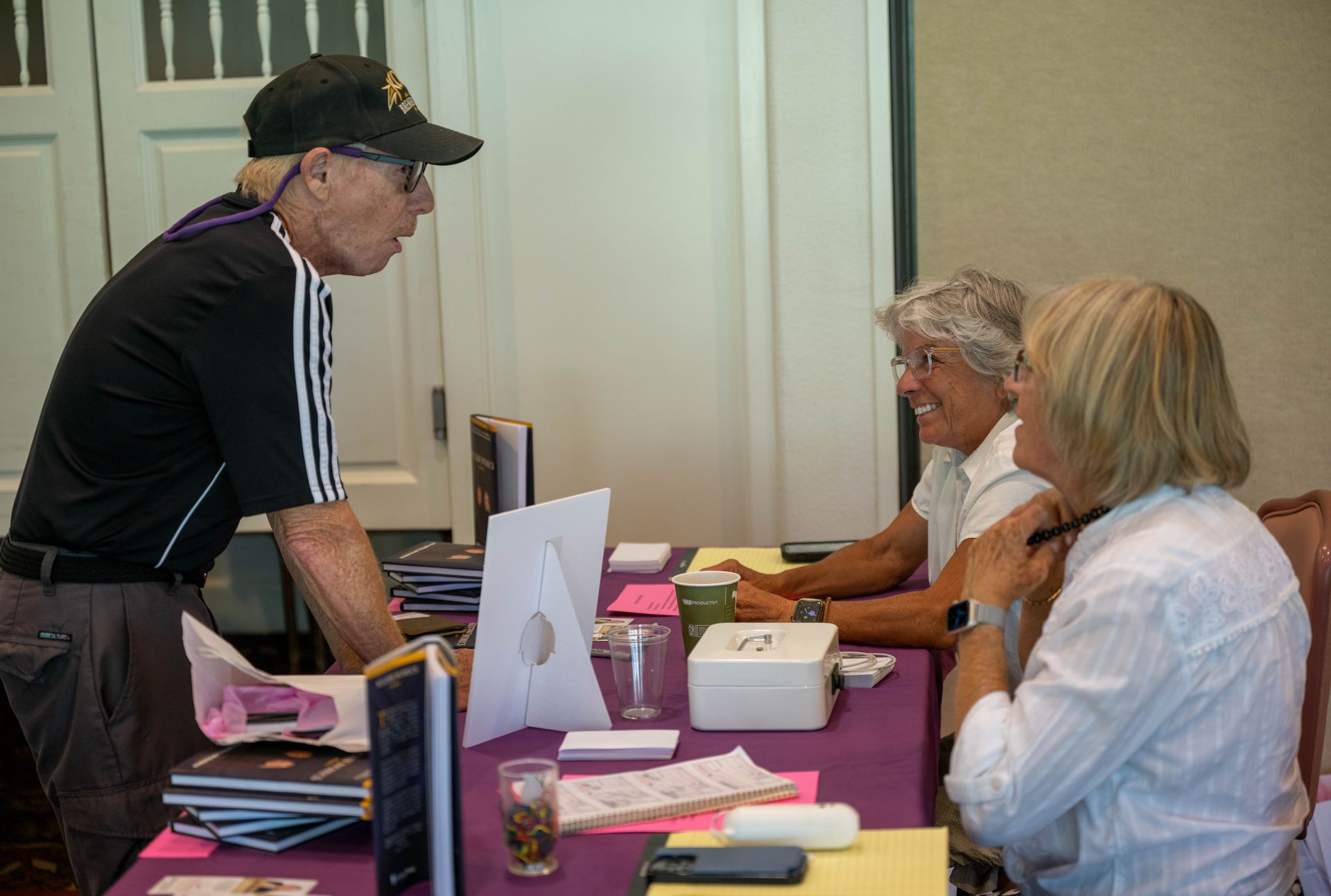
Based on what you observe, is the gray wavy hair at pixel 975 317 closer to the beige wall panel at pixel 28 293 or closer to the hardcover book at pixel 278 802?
the hardcover book at pixel 278 802

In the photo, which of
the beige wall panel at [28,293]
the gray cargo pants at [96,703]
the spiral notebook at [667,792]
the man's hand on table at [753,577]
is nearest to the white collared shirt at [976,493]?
the man's hand on table at [753,577]

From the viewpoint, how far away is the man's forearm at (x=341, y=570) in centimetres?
168

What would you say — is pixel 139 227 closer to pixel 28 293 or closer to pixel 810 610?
pixel 28 293

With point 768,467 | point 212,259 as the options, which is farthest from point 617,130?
point 212,259

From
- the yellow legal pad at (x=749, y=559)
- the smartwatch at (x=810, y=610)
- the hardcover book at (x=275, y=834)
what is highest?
the smartwatch at (x=810, y=610)

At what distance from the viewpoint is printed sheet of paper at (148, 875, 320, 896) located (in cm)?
120

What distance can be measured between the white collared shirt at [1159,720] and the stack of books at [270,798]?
2.14 ft

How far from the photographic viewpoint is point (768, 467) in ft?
11.3

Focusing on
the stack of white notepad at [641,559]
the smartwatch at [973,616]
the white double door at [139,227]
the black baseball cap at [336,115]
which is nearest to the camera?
the smartwatch at [973,616]

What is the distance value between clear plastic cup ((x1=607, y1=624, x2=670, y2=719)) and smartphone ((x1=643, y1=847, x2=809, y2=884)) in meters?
0.44

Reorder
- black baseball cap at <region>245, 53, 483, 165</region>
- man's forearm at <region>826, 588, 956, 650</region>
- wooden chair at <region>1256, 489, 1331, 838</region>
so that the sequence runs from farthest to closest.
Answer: man's forearm at <region>826, 588, 956, 650</region> → black baseball cap at <region>245, 53, 483, 165</region> → wooden chair at <region>1256, 489, 1331, 838</region>

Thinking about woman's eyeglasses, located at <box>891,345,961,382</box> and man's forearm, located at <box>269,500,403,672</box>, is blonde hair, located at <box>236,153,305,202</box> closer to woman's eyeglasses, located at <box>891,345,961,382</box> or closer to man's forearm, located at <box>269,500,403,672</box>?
man's forearm, located at <box>269,500,403,672</box>

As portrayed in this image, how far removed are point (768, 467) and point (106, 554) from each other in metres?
1.98

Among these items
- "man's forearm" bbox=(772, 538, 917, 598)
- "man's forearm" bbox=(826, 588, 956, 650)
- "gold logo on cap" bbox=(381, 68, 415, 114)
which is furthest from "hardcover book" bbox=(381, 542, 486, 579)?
"gold logo on cap" bbox=(381, 68, 415, 114)
